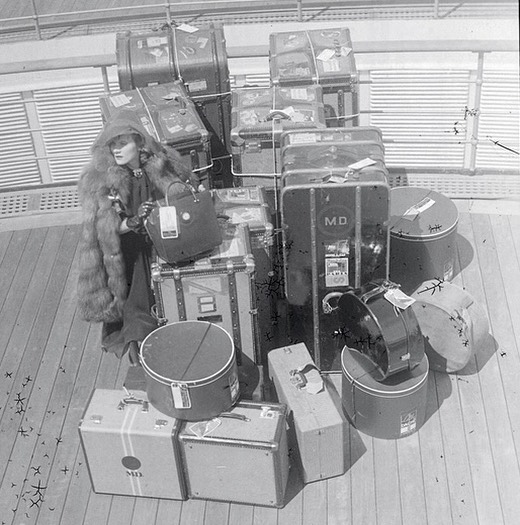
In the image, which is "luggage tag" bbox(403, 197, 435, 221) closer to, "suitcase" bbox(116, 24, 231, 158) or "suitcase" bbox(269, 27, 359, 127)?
"suitcase" bbox(269, 27, 359, 127)

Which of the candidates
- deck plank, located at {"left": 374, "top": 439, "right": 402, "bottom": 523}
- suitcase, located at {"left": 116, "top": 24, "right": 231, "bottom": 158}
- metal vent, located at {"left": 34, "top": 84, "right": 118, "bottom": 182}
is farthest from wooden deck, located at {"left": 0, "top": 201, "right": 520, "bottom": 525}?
suitcase, located at {"left": 116, "top": 24, "right": 231, "bottom": 158}

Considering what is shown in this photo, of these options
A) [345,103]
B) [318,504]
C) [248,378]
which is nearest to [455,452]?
[318,504]

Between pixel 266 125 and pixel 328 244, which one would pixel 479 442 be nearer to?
pixel 328 244

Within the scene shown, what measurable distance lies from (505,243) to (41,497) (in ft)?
15.8

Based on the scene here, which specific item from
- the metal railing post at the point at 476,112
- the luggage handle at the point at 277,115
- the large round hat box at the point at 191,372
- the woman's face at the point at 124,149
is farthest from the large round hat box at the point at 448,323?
the metal railing post at the point at 476,112

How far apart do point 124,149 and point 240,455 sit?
248 centimetres

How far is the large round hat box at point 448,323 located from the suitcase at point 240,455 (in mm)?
1490

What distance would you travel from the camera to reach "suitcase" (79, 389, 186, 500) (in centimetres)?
579

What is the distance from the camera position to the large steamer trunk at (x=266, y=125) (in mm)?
7461

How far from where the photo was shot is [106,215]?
21.6ft

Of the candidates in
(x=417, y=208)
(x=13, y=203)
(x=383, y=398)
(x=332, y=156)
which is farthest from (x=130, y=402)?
(x=13, y=203)

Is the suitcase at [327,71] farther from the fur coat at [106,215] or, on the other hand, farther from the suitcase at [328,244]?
the suitcase at [328,244]

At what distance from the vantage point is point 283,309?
300 inches

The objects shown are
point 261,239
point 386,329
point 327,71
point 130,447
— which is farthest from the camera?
point 327,71
